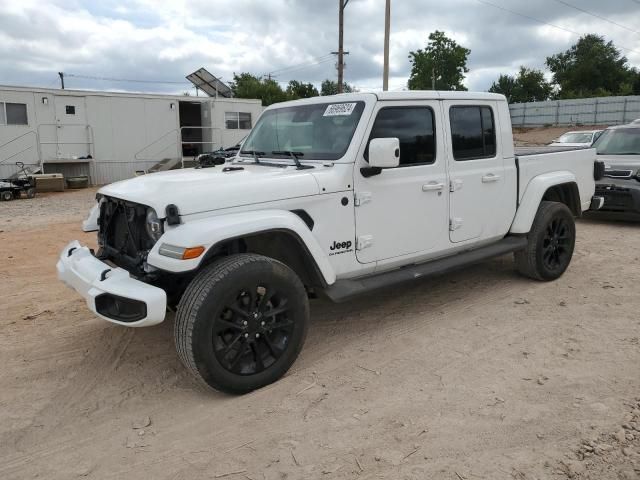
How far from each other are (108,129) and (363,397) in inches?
712

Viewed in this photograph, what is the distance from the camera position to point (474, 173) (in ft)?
15.8

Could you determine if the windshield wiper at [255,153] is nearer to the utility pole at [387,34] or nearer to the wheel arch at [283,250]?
the wheel arch at [283,250]

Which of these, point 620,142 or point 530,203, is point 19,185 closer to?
point 530,203

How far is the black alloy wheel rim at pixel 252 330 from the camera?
3.26 meters

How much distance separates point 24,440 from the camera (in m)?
2.99

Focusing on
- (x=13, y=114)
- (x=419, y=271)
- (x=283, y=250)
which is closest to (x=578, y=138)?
(x=419, y=271)

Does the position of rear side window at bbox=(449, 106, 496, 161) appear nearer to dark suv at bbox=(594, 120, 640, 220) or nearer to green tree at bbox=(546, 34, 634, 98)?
dark suv at bbox=(594, 120, 640, 220)

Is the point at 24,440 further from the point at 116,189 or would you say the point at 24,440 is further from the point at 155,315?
the point at 116,189

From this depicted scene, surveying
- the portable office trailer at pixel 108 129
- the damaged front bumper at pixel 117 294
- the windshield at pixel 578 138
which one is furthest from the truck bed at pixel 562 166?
the portable office trailer at pixel 108 129

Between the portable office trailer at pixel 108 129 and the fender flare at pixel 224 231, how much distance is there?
1677 cm

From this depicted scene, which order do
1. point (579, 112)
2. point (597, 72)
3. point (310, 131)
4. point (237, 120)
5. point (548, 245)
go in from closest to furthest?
point (310, 131) < point (548, 245) < point (237, 120) < point (579, 112) < point (597, 72)

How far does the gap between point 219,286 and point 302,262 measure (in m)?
0.81

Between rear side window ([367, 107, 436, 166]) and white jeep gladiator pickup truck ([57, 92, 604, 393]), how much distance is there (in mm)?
12

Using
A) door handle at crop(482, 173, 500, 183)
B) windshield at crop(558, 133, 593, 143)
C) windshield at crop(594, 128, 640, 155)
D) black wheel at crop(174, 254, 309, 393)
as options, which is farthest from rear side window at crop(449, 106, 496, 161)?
windshield at crop(558, 133, 593, 143)
